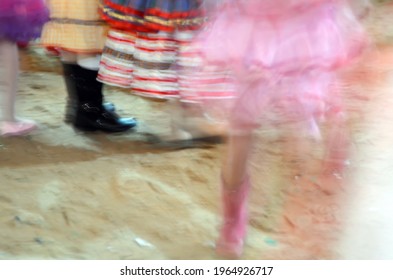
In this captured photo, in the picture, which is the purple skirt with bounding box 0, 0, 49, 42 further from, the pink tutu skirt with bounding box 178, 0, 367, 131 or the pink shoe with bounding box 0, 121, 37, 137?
the pink tutu skirt with bounding box 178, 0, 367, 131

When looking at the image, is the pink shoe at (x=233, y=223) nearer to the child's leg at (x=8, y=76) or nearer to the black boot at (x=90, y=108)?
the black boot at (x=90, y=108)

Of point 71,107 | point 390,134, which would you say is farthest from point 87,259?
point 390,134

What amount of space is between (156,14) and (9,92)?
518 millimetres

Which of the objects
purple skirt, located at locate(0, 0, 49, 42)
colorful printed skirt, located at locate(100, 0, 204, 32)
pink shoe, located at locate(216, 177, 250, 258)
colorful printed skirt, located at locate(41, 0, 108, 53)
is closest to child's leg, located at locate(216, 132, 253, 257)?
pink shoe, located at locate(216, 177, 250, 258)

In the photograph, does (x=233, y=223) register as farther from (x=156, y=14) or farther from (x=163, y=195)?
(x=156, y=14)

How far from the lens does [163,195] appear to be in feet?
4.01

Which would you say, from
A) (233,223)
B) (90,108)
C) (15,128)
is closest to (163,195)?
(233,223)

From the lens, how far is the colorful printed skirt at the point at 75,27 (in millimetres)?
1315

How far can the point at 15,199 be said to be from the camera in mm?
1199

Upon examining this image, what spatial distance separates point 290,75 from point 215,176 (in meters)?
0.45

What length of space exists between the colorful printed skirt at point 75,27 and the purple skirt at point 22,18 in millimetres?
21

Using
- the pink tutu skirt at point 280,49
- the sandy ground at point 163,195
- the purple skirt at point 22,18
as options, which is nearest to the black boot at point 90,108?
the sandy ground at point 163,195

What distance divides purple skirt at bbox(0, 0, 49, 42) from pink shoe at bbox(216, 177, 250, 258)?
0.68 m
